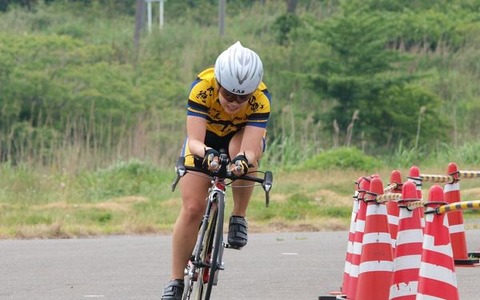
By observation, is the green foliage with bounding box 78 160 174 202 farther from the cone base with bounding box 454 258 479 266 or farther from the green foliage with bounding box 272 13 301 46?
the green foliage with bounding box 272 13 301 46

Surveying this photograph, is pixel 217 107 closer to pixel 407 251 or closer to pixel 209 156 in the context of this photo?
pixel 209 156

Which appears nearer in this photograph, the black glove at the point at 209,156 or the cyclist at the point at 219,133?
the black glove at the point at 209,156

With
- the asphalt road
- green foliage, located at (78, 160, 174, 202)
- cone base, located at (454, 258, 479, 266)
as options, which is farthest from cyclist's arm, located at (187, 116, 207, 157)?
green foliage, located at (78, 160, 174, 202)

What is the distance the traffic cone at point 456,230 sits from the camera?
11406 millimetres

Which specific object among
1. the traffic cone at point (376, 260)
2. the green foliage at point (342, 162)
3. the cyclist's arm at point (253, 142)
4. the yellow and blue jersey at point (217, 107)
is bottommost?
the green foliage at point (342, 162)

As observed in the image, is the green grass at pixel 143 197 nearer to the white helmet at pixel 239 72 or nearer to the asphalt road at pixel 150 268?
the asphalt road at pixel 150 268

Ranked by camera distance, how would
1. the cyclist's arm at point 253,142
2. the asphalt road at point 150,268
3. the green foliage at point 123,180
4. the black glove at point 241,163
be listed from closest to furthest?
the black glove at point 241,163
the cyclist's arm at point 253,142
the asphalt road at point 150,268
the green foliage at point 123,180

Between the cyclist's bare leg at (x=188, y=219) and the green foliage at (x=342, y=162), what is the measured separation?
48.9 ft

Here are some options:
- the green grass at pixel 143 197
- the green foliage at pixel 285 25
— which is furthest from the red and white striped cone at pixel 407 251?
the green foliage at pixel 285 25

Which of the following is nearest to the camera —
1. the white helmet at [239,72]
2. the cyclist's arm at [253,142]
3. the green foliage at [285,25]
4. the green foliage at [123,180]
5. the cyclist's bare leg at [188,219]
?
the white helmet at [239,72]

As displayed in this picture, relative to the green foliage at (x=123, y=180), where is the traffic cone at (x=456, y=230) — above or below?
above

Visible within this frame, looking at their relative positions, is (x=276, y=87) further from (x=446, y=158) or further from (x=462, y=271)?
(x=462, y=271)

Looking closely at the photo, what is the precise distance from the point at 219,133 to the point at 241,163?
0.80m

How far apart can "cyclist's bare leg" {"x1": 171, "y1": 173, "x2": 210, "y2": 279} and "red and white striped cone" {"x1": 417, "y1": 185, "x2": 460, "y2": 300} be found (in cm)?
167
